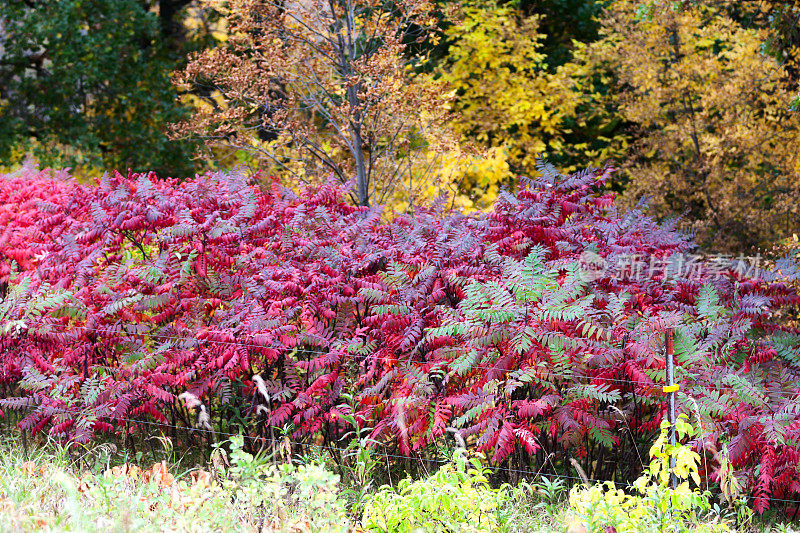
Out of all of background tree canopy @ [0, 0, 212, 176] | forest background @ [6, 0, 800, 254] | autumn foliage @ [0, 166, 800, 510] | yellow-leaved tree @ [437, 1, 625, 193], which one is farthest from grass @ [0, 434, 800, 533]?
background tree canopy @ [0, 0, 212, 176]

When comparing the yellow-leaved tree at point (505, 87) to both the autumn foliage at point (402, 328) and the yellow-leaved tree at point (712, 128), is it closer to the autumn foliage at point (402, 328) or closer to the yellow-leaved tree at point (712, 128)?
the yellow-leaved tree at point (712, 128)

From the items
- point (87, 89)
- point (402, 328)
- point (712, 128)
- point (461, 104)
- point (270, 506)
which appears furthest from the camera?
point (87, 89)

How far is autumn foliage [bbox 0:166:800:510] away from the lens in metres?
3.84

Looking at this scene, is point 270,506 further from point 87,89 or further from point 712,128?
point 87,89

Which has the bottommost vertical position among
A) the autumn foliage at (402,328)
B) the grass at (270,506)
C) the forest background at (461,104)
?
the grass at (270,506)

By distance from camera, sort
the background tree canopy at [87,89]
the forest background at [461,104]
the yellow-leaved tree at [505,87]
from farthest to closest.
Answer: the background tree canopy at [87,89] < the yellow-leaved tree at [505,87] < the forest background at [461,104]

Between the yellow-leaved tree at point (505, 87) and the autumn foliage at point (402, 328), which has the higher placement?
the yellow-leaved tree at point (505, 87)

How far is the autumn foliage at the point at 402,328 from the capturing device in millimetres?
3842

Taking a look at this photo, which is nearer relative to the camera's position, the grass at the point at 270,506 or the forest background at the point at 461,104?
the grass at the point at 270,506

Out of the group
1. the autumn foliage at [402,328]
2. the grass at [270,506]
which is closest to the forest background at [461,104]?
the autumn foliage at [402,328]

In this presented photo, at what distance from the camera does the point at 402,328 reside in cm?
430

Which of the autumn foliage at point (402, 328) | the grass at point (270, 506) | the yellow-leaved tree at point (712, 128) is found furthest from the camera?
the yellow-leaved tree at point (712, 128)

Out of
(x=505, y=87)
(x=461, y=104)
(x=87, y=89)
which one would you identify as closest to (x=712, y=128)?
(x=505, y=87)

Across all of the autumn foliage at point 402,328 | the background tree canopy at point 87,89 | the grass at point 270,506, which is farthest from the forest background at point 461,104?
the grass at point 270,506
